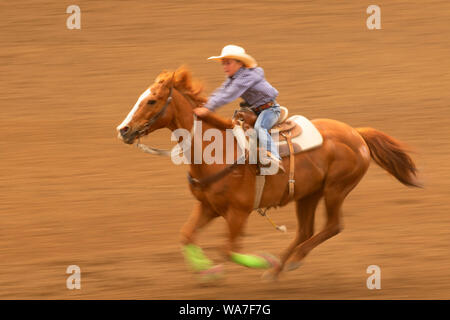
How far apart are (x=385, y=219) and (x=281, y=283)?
7.05 feet

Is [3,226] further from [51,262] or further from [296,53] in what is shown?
[296,53]

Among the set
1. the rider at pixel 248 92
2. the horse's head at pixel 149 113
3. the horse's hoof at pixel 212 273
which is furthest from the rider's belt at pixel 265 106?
the horse's hoof at pixel 212 273

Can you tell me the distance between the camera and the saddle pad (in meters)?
6.55

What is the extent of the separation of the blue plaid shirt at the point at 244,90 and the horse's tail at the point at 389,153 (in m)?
1.34

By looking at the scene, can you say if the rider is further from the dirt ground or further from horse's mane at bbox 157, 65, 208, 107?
the dirt ground

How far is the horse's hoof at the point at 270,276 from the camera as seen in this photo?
6824mm

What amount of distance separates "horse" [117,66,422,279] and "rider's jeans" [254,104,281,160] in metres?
0.20

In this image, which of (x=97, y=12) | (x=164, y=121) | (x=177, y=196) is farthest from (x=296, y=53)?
(x=164, y=121)

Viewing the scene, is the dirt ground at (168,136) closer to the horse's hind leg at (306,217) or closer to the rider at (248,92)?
the horse's hind leg at (306,217)

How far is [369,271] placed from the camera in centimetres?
703

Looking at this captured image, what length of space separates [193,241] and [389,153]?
2.18 m

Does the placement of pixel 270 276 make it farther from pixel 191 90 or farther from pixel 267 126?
pixel 191 90

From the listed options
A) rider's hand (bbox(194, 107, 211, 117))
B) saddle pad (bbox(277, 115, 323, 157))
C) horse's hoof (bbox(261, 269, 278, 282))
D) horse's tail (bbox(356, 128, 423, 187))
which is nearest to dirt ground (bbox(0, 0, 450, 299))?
horse's hoof (bbox(261, 269, 278, 282))

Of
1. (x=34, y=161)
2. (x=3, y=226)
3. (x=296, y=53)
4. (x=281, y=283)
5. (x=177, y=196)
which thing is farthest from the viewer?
(x=296, y=53)
